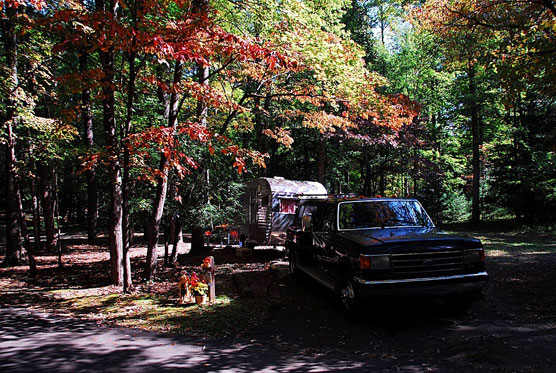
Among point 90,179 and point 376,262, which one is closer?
point 376,262

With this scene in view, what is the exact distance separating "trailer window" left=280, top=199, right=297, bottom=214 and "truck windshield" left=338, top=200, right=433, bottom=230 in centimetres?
574

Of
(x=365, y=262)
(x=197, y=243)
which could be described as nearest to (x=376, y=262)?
(x=365, y=262)

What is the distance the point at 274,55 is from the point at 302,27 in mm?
3874

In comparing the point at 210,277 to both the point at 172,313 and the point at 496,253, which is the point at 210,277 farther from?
the point at 496,253

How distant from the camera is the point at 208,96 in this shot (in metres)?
8.56

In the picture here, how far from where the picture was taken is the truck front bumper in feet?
17.2

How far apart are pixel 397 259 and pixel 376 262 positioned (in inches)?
12.9

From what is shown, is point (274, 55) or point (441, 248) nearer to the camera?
point (441, 248)

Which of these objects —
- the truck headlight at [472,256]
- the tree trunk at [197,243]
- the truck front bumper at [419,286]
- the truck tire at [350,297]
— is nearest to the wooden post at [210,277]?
the truck tire at [350,297]

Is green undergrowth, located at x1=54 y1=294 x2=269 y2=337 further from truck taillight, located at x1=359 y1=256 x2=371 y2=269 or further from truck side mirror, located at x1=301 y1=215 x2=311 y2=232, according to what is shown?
truck taillight, located at x1=359 y1=256 x2=371 y2=269

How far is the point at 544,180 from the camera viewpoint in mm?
20109

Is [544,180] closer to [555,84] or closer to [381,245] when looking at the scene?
[555,84]

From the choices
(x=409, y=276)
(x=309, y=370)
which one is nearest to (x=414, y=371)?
(x=309, y=370)

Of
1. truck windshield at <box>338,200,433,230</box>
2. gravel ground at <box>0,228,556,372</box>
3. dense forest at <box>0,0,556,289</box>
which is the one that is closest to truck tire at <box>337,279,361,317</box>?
gravel ground at <box>0,228,556,372</box>
